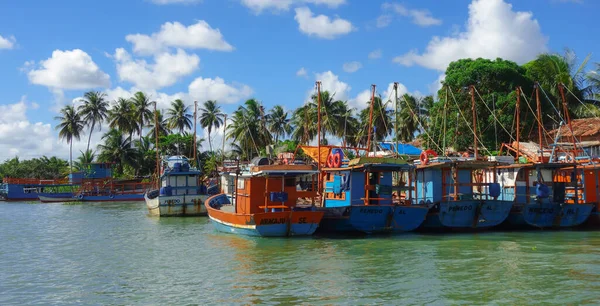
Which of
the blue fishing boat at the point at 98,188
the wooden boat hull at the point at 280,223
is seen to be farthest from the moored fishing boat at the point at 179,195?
the blue fishing boat at the point at 98,188

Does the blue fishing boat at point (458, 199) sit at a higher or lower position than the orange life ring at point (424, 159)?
lower

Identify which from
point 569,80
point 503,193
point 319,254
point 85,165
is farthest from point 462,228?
point 85,165

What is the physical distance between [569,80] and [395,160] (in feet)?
102

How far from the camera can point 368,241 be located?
23406 mm

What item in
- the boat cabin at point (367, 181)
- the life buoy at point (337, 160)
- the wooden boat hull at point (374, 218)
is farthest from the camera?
the life buoy at point (337, 160)

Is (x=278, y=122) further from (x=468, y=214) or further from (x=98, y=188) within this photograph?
(x=468, y=214)

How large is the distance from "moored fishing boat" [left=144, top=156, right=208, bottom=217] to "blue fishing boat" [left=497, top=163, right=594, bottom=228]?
19.8 metres

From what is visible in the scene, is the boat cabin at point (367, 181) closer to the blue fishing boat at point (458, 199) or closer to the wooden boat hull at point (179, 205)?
the blue fishing boat at point (458, 199)

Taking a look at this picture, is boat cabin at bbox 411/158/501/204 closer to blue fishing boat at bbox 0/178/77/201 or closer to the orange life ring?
the orange life ring

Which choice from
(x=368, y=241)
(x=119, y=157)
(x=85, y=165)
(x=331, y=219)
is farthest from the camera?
(x=119, y=157)

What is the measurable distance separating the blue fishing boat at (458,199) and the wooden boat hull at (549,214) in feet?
3.77

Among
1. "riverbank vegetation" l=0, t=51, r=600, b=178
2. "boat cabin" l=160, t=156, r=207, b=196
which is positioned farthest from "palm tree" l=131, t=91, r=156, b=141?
"boat cabin" l=160, t=156, r=207, b=196

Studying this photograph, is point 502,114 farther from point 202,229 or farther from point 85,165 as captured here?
point 85,165

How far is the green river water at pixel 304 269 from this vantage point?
14.1 m
